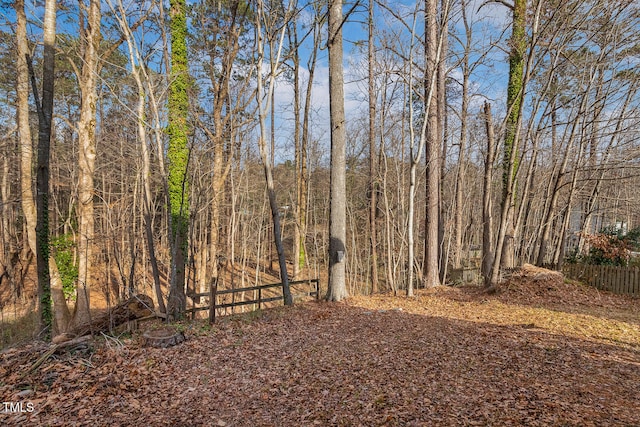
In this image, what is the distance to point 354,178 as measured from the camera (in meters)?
19.4

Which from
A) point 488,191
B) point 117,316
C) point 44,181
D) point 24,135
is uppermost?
point 24,135

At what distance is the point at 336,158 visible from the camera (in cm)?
827

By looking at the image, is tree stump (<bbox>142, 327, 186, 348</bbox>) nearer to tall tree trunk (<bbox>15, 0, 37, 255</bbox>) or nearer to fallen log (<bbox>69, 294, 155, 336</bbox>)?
fallen log (<bbox>69, 294, 155, 336</bbox>)

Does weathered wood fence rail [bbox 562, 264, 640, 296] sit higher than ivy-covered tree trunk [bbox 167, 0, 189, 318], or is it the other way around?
ivy-covered tree trunk [bbox 167, 0, 189, 318]

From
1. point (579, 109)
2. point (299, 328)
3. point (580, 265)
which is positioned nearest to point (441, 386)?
point (299, 328)

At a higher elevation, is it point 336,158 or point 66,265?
point 336,158

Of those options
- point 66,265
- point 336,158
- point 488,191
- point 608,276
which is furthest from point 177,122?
point 608,276

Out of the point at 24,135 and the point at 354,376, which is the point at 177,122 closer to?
the point at 24,135

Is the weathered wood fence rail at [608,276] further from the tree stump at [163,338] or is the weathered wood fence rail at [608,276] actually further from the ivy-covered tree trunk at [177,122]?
the ivy-covered tree trunk at [177,122]

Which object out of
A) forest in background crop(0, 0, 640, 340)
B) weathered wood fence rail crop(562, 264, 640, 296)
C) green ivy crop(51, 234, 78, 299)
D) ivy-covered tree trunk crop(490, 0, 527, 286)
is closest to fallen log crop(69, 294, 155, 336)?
forest in background crop(0, 0, 640, 340)

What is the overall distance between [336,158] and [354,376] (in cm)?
558

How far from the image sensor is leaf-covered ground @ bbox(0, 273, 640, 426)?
318cm
